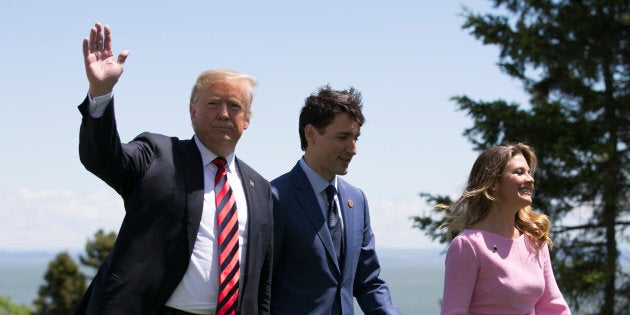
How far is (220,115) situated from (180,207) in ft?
1.69

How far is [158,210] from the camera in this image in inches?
152

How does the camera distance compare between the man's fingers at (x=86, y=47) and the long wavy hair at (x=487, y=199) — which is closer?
the man's fingers at (x=86, y=47)

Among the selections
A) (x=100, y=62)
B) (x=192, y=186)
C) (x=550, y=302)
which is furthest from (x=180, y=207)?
(x=550, y=302)

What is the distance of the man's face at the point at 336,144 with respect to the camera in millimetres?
4801

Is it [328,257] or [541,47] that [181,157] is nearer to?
[328,257]

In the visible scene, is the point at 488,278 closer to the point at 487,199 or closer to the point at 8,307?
the point at 487,199

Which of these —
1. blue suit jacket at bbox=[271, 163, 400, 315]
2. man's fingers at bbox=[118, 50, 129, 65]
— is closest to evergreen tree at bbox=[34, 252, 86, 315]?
blue suit jacket at bbox=[271, 163, 400, 315]

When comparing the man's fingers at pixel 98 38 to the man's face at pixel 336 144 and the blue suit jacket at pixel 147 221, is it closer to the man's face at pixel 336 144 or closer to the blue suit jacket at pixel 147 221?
the blue suit jacket at pixel 147 221

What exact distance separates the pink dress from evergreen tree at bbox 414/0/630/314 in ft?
43.2

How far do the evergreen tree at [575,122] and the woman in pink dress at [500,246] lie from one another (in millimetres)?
12959

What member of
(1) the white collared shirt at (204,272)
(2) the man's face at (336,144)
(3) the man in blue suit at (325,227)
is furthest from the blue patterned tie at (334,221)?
(1) the white collared shirt at (204,272)

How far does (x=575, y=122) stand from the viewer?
57.5 feet

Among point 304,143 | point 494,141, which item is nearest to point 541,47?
point 494,141

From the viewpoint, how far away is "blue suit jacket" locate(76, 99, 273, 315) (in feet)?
11.7
